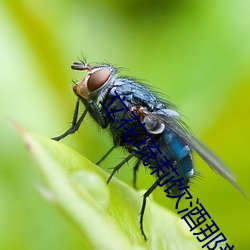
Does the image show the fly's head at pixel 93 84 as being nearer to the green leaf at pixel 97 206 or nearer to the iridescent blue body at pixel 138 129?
the iridescent blue body at pixel 138 129

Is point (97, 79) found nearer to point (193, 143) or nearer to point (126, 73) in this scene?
point (193, 143)


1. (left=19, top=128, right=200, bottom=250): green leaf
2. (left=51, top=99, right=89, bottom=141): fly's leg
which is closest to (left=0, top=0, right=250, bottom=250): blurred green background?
(left=51, top=99, right=89, bottom=141): fly's leg

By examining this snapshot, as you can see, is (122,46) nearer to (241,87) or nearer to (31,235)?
(241,87)

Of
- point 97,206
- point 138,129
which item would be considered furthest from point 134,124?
point 97,206

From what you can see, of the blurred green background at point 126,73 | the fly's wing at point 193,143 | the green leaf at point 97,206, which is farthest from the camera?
the blurred green background at point 126,73

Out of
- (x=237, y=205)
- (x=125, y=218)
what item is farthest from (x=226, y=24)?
(x=125, y=218)

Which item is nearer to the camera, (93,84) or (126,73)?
(93,84)

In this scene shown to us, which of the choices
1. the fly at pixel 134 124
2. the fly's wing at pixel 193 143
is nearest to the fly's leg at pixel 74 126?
the fly at pixel 134 124
